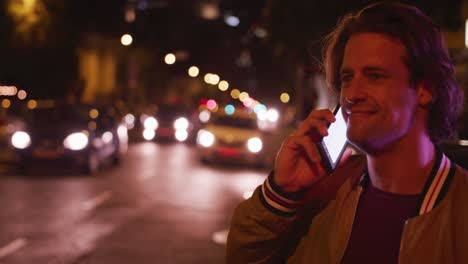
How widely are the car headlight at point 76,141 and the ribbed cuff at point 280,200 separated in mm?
16884

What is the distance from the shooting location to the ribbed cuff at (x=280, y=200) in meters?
2.32

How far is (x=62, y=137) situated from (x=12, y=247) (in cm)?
991

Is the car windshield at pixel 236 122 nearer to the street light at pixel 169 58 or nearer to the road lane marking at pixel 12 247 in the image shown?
the road lane marking at pixel 12 247

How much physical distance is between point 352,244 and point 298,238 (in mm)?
214

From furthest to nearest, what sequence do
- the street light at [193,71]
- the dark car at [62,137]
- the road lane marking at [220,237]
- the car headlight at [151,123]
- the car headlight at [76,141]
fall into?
the street light at [193,71] → the car headlight at [151,123] → the car headlight at [76,141] → the dark car at [62,137] → the road lane marking at [220,237]

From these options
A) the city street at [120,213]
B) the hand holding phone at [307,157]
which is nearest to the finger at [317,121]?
the hand holding phone at [307,157]

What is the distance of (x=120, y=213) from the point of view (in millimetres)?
12289

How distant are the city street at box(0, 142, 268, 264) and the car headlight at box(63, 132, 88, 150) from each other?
65 centimetres

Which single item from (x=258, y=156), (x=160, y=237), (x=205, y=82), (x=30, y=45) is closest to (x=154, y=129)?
(x=30, y=45)

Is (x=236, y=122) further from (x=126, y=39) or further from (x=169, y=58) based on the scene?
(x=169, y=58)

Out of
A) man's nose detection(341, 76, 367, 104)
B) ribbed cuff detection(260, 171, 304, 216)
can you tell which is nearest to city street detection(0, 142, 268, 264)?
ribbed cuff detection(260, 171, 304, 216)

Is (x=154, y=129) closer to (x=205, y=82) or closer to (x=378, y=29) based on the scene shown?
(x=378, y=29)

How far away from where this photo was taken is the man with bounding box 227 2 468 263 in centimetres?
227

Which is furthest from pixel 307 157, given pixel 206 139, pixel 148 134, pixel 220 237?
pixel 148 134
